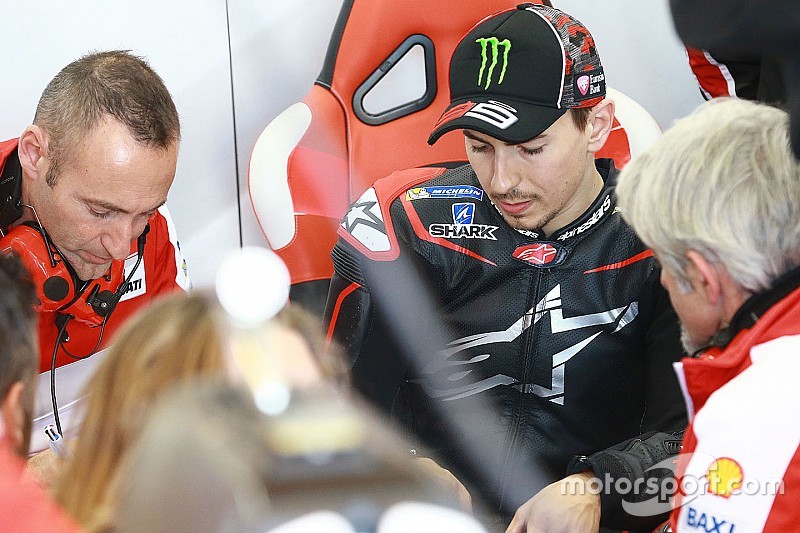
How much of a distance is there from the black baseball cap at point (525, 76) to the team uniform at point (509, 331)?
14 centimetres

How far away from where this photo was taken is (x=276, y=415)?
0.37 m

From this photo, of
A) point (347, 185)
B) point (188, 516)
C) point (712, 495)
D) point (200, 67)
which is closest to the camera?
point (188, 516)

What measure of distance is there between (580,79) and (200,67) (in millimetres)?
1194

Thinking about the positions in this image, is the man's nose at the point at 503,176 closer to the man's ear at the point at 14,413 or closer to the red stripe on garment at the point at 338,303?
the red stripe on garment at the point at 338,303

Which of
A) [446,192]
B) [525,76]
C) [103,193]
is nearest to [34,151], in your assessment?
[103,193]

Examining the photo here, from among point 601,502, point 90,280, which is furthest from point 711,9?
point 90,280

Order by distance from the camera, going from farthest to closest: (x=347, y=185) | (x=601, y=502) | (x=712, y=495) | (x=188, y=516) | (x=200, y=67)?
(x=200, y=67) → (x=347, y=185) → (x=601, y=502) → (x=712, y=495) → (x=188, y=516)

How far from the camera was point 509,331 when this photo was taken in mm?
1327

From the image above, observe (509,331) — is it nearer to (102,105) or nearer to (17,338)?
(102,105)

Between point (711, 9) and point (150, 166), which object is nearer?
point (711, 9)

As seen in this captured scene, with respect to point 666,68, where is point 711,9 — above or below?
above

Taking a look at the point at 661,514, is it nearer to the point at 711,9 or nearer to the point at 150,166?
the point at 711,9

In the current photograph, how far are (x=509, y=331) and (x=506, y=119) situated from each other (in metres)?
0.29

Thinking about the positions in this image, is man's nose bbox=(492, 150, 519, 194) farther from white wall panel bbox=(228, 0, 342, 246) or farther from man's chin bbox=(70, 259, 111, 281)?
white wall panel bbox=(228, 0, 342, 246)
